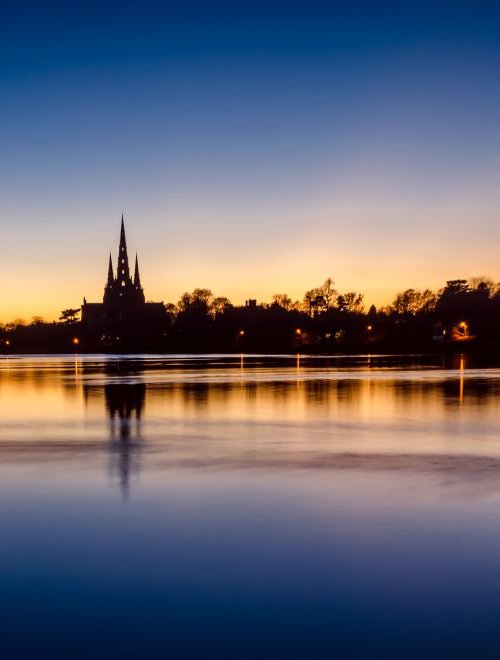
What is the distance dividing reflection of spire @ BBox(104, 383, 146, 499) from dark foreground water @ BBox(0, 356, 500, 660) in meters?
0.11

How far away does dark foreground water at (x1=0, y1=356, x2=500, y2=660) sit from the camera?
5.45 metres

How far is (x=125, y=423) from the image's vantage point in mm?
18328

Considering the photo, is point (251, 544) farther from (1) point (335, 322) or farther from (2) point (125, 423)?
(1) point (335, 322)

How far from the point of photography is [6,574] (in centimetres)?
668

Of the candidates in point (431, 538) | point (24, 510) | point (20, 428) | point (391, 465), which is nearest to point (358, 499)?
point (431, 538)

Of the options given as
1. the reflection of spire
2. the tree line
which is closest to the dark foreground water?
the reflection of spire

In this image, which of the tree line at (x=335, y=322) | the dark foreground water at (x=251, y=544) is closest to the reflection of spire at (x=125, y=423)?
the dark foreground water at (x=251, y=544)

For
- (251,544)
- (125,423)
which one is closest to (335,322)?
(125,423)

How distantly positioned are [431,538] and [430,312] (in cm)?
13673

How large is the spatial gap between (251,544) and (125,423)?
441 inches

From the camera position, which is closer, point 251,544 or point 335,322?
point 251,544

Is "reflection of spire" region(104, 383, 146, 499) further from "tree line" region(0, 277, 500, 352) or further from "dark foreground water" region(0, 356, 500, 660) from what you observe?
"tree line" region(0, 277, 500, 352)

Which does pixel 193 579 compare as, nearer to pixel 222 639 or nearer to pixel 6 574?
pixel 222 639

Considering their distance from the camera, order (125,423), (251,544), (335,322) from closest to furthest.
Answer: (251,544) → (125,423) → (335,322)
